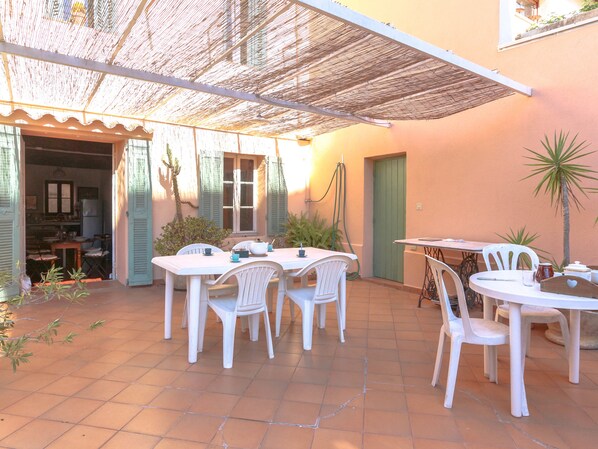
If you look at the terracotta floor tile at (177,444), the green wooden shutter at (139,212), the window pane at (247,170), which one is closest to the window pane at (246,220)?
the window pane at (247,170)

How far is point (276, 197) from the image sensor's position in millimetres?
7652

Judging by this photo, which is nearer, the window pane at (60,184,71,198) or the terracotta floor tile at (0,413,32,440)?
the terracotta floor tile at (0,413,32,440)

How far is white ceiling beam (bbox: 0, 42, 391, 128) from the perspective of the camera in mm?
3490

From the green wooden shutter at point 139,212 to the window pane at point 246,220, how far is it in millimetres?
1893

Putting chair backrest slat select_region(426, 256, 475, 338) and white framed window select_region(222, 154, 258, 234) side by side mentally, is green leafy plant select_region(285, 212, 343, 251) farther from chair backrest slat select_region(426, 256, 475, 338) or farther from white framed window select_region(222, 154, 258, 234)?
chair backrest slat select_region(426, 256, 475, 338)

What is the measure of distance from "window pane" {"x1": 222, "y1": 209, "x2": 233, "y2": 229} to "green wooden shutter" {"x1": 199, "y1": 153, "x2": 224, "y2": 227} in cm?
42

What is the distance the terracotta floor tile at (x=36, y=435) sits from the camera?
2.11 meters

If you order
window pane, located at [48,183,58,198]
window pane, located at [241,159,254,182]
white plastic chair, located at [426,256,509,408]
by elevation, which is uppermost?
window pane, located at [241,159,254,182]

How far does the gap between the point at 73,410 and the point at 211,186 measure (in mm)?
4724

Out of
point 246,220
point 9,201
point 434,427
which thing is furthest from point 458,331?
point 246,220

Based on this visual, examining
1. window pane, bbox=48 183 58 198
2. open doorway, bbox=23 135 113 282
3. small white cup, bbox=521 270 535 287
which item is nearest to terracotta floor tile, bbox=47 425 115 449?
small white cup, bbox=521 270 535 287

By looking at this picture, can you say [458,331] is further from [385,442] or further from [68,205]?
[68,205]

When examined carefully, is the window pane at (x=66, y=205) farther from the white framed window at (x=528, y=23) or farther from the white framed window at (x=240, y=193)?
the white framed window at (x=528, y=23)

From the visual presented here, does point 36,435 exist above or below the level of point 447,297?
below
